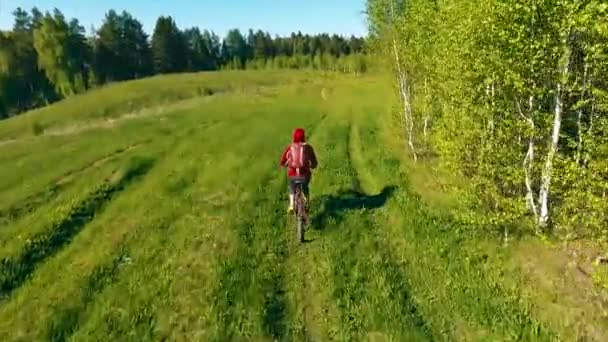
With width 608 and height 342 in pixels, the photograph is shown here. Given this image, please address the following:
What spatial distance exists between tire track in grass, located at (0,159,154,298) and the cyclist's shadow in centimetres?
833

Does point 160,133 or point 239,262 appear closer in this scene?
point 239,262

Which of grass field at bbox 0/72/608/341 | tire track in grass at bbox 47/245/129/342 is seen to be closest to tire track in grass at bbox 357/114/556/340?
grass field at bbox 0/72/608/341

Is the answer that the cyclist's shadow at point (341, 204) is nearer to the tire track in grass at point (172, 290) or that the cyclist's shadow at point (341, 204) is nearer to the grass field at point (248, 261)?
the grass field at point (248, 261)

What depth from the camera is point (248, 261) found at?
16047mm

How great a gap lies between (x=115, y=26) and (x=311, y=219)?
14210 centimetres

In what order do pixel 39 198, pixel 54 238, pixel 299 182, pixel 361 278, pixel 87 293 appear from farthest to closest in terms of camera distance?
pixel 39 198 → pixel 54 238 → pixel 299 182 → pixel 361 278 → pixel 87 293

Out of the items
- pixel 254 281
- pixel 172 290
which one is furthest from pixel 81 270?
pixel 254 281

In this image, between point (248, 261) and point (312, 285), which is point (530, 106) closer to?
point (312, 285)

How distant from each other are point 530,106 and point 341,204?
7463 millimetres

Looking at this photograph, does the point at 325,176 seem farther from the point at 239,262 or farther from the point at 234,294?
the point at 234,294

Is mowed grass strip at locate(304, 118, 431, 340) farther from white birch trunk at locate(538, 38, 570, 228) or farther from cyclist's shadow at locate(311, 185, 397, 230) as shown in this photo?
white birch trunk at locate(538, 38, 570, 228)

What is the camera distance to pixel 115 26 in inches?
5778

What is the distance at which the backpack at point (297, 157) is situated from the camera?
18297 millimetres

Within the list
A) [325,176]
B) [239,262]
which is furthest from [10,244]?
[325,176]
